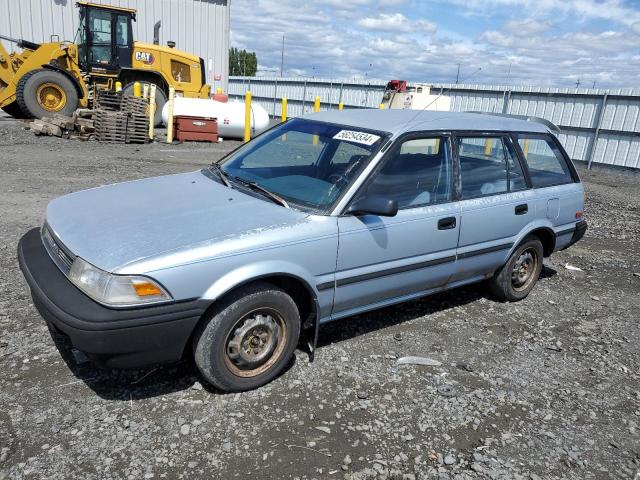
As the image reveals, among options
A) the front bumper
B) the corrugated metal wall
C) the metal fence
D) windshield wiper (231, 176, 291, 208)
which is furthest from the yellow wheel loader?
the front bumper

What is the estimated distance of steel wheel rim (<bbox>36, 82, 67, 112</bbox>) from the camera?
1388 centimetres

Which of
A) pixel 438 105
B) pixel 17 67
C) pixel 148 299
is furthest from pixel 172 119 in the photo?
pixel 148 299

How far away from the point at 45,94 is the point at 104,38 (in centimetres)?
267

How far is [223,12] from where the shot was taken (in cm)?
2367

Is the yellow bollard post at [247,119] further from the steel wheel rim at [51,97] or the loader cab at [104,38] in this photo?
the steel wheel rim at [51,97]

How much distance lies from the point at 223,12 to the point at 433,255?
2349cm

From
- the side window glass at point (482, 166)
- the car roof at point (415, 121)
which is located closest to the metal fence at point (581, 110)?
the car roof at point (415, 121)

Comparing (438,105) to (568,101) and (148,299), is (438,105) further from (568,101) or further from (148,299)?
(148,299)

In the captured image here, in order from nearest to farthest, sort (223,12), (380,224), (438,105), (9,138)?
(380,224), (9,138), (438,105), (223,12)

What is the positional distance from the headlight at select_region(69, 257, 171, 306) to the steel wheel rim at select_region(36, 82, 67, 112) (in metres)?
13.8

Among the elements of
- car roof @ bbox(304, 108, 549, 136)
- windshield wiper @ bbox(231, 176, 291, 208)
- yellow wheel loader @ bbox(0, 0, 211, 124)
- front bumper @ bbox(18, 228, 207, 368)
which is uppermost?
yellow wheel loader @ bbox(0, 0, 211, 124)

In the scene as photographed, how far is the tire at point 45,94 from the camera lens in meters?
13.6

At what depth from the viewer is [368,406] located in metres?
3.00

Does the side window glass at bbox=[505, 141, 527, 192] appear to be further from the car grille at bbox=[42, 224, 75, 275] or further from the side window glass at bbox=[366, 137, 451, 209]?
the car grille at bbox=[42, 224, 75, 275]
